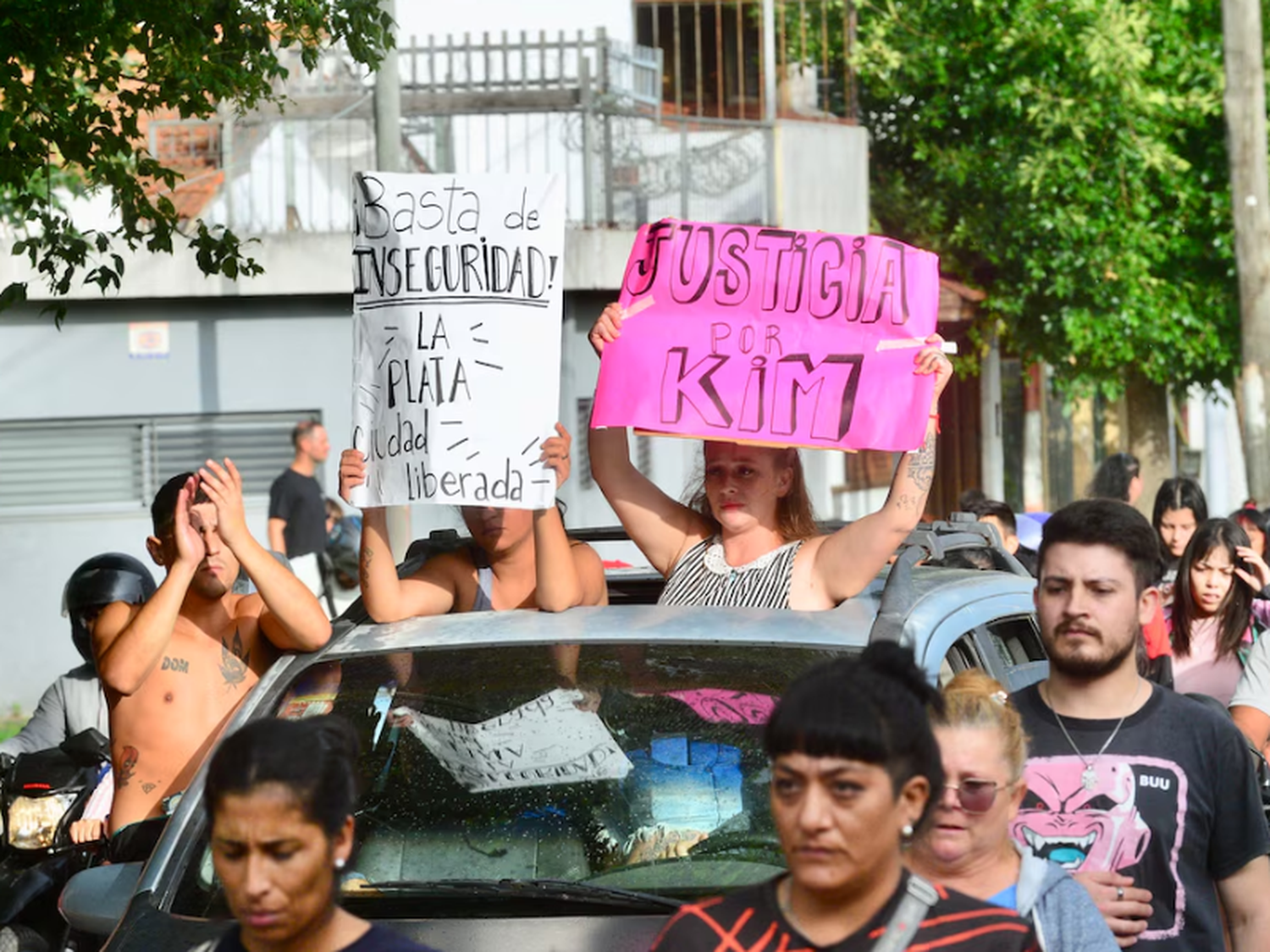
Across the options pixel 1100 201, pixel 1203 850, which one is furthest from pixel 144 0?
pixel 1100 201

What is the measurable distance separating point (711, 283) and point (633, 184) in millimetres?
10719

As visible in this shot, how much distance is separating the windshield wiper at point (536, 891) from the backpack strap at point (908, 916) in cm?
115

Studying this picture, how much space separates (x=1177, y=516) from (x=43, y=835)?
543 cm

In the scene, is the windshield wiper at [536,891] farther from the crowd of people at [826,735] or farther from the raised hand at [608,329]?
the raised hand at [608,329]

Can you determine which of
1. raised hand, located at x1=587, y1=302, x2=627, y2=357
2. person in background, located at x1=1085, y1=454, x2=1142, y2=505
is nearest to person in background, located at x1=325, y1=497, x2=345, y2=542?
person in background, located at x1=1085, y1=454, x2=1142, y2=505

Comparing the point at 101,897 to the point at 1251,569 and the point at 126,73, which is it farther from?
the point at 1251,569

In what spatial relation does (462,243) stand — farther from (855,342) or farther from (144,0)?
(144,0)

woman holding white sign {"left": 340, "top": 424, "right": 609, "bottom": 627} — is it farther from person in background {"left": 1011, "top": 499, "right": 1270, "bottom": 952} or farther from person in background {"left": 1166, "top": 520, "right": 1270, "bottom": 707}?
person in background {"left": 1166, "top": 520, "right": 1270, "bottom": 707}

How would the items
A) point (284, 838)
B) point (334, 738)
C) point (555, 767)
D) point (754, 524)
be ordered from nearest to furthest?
point (284, 838), point (334, 738), point (555, 767), point (754, 524)

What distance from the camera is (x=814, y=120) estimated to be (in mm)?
18312

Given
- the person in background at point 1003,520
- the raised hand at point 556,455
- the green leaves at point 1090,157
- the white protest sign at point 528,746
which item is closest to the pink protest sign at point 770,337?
the raised hand at point 556,455

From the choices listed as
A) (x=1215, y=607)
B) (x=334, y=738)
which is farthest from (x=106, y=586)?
(x=1215, y=607)

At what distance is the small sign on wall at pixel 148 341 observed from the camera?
15461mm

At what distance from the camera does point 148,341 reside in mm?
15492
